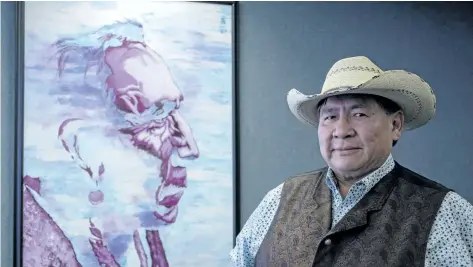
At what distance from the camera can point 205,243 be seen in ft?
6.60

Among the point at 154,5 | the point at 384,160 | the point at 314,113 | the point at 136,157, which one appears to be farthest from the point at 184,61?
the point at 384,160

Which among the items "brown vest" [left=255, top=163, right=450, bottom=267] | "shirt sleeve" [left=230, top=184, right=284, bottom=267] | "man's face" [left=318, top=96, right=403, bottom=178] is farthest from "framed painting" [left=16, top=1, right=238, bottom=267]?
"man's face" [left=318, top=96, right=403, bottom=178]

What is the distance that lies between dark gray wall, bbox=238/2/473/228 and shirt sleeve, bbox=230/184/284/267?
497 millimetres

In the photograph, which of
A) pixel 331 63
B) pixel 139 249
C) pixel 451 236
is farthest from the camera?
pixel 331 63

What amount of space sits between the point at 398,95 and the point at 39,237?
1253 millimetres

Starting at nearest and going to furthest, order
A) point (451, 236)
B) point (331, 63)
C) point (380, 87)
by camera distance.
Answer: point (451, 236) → point (380, 87) → point (331, 63)

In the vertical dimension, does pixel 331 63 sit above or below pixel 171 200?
above

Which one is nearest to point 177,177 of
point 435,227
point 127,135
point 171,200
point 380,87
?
point 171,200

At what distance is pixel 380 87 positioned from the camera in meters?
1.39

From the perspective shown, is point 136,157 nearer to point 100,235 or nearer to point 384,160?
point 100,235

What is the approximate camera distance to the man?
129 cm

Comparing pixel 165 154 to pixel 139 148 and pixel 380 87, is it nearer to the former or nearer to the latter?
pixel 139 148

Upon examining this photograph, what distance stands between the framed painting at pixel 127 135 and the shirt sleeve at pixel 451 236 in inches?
35.9

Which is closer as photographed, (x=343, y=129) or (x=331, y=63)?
(x=343, y=129)
